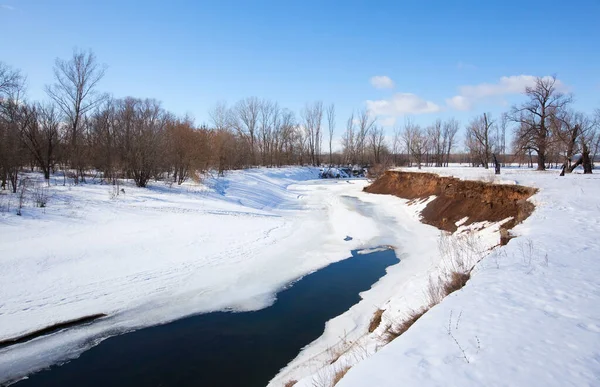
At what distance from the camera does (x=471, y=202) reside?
1666 cm

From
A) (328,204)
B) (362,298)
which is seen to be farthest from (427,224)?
(362,298)

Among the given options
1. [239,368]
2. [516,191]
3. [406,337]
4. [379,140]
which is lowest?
[239,368]

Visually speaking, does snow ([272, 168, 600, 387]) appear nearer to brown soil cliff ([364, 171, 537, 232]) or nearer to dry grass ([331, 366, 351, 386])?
dry grass ([331, 366, 351, 386])

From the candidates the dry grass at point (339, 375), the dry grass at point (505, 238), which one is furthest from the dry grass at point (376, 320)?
the dry grass at point (505, 238)

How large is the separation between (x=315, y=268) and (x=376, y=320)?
12.1ft

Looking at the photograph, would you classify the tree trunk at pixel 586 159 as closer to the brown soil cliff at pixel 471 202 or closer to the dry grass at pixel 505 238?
the brown soil cliff at pixel 471 202

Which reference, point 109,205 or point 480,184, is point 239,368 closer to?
point 109,205

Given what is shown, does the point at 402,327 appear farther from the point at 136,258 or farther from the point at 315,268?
the point at 136,258

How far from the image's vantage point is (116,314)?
6.81 meters

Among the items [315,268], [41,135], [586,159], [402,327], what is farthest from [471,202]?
[41,135]

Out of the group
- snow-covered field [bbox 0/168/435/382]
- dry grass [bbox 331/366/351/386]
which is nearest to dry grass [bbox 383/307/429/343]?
dry grass [bbox 331/366/351/386]

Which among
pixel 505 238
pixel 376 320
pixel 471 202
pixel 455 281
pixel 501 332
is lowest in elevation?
pixel 376 320

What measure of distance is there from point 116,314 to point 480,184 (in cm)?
1683

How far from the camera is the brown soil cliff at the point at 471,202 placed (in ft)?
44.5
